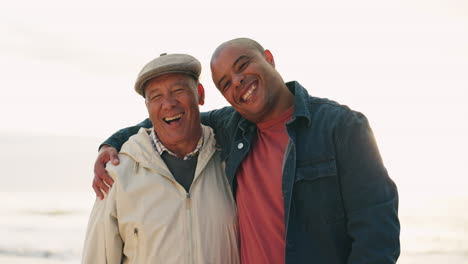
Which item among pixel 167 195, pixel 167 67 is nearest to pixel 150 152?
pixel 167 195

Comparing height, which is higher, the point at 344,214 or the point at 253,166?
the point at 253,166

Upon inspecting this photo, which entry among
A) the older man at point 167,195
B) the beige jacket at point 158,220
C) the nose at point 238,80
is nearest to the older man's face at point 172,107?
the older man at point 167,195

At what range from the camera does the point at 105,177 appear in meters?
3.38

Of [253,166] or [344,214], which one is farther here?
[253,166]

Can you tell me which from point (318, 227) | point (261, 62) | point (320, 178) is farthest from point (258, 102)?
point (318, 227)

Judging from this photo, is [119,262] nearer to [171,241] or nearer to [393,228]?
[171,241]

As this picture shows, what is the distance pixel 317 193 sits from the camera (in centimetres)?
283

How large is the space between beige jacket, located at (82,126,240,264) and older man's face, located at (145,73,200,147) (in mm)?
232

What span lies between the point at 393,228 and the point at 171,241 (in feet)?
4.73

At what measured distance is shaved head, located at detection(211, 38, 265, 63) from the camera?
335 centimetres

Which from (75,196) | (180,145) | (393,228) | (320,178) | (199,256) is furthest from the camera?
(75,196)

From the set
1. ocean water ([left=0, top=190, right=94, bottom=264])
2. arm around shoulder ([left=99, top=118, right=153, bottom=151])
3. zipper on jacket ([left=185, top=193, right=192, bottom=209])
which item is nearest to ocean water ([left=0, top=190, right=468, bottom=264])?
ocean water ([left=0, top=190, right=94, bottom=264])

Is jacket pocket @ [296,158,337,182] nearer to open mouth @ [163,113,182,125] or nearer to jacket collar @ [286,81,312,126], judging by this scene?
jacket collar @ [286,81,312,126]

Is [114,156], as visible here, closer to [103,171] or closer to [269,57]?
[103,171]
